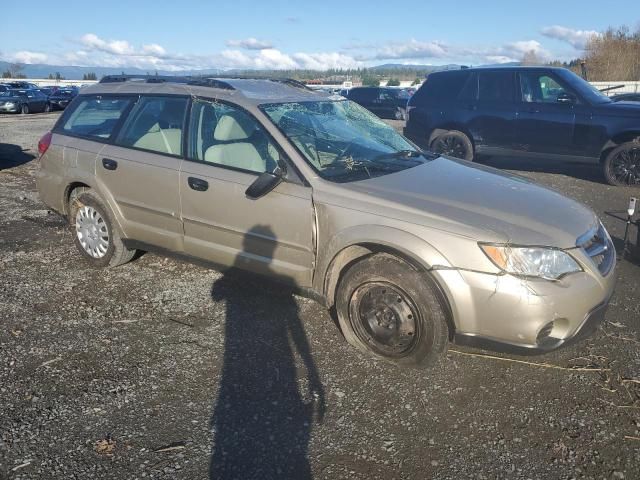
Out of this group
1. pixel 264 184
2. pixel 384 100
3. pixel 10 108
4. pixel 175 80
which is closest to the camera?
pixel 264 184

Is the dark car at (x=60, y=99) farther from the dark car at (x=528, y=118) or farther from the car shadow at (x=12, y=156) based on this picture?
the dark car at (x=528, y=118)

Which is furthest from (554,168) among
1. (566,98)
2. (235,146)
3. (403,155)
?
(235,146)

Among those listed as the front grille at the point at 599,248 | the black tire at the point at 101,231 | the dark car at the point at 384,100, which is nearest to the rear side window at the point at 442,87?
the front grille at the point at 599,248

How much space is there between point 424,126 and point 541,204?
6.73 metres

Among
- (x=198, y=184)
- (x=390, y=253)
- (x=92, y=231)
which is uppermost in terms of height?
(x=198, y=184)

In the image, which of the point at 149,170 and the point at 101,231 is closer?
the point at 149,170

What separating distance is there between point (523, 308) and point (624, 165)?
6.79 meters

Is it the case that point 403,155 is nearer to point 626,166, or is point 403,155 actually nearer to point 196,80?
point 196,80

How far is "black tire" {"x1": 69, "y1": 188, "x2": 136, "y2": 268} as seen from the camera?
15.4ft

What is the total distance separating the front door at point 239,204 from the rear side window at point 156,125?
6.3 inches

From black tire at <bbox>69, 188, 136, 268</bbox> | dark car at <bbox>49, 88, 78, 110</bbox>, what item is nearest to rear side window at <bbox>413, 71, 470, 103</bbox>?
black tire at <bbox>69, 188, 136, 268</bbox>

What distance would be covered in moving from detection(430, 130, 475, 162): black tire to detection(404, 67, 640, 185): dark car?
2 centimetres

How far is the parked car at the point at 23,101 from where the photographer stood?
26359 millimetres

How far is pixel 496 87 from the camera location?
9.16 meters
